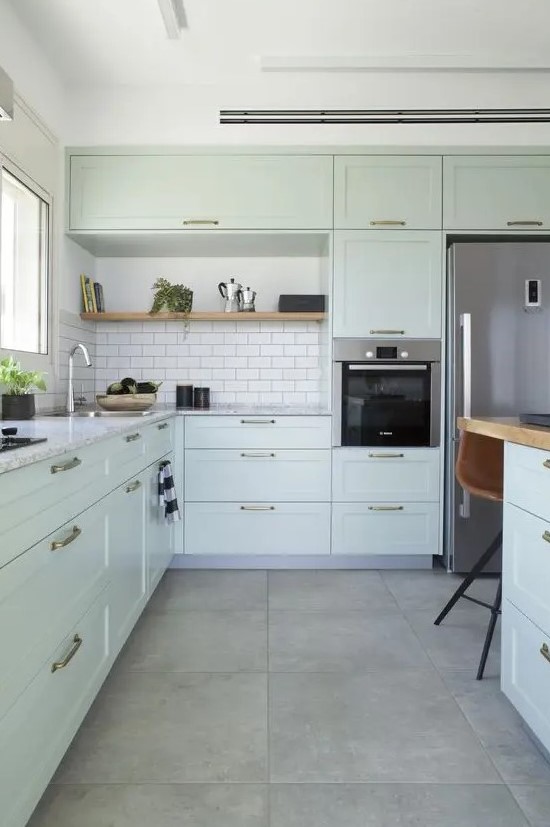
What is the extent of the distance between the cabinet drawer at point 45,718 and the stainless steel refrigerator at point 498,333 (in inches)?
86.8

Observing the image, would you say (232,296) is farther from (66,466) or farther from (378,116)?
(66,466)

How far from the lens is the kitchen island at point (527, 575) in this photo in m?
1.55

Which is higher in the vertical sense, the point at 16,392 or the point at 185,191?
the point at 185,191

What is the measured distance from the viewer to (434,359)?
11.0 feet

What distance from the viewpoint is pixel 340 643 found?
240 cm

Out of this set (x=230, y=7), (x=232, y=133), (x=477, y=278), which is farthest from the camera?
(x=232, y=133)

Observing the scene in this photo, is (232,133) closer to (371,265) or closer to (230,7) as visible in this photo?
(230,7)

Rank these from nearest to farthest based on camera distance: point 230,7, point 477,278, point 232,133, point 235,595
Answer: point 230,7, point 235,595, point 477,278, point 232,133

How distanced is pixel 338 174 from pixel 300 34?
2.32 ft

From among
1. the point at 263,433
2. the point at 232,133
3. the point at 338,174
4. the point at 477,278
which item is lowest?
the point at 263,433

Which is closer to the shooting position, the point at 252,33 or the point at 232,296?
the point at 252,33

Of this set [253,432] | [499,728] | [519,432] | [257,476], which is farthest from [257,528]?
[519,432]

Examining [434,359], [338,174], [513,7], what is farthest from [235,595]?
[513,7]

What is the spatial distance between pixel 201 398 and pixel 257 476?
72cm
